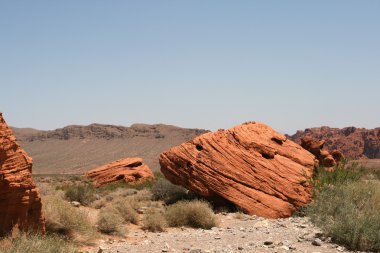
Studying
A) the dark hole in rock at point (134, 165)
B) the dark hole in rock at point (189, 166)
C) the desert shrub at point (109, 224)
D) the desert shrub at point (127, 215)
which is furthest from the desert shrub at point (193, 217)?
the dark hole in rock at point (134, 165)

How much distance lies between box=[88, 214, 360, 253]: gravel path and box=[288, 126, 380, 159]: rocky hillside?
60.6 meters

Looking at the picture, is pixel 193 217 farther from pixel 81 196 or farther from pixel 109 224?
pixel 81 196

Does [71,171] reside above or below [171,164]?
below

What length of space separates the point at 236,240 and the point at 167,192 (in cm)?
862

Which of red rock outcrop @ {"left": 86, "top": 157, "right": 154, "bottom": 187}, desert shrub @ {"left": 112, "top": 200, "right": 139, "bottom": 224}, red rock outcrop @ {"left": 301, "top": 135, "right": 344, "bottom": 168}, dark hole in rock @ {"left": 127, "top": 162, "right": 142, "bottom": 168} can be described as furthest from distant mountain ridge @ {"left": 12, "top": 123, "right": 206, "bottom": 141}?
desert shrub @ {"left": 112, "top": 200, "right": 139, "bottom": 224}

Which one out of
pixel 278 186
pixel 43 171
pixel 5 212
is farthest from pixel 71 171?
pixel 5 212

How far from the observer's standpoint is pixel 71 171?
7069 centimetres

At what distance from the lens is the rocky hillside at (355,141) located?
2869 inches

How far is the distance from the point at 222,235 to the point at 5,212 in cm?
529

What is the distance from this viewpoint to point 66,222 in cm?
1037

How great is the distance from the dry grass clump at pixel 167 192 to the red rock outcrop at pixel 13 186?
920 cm

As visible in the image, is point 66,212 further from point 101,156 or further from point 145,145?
point 145,145

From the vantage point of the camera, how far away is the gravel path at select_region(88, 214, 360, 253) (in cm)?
890

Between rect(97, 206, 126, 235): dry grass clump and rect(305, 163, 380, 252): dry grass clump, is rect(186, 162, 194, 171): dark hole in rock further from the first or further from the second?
rect(97, 206, 126, 235): dry grass clump
